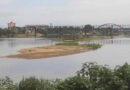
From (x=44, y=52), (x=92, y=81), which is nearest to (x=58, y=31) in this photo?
(x=44, y=52)

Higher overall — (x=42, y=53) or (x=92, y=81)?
(x=92, y=81)

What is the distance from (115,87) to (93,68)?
92cm

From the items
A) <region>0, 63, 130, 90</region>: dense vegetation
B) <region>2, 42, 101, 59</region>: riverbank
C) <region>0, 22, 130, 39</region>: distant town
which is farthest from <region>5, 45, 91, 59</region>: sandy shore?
<region>0, 22, 130, 39</region>: distant town

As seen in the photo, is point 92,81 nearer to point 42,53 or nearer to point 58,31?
point 42,53

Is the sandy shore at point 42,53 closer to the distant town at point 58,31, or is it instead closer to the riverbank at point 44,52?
the riverbank at point 44,52

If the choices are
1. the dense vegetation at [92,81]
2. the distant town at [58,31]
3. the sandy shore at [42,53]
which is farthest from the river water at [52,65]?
the distant town at [58,31]

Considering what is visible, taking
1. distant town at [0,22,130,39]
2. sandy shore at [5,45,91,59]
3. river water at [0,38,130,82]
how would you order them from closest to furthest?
river water at [0,38,130,82]
sandy shore at [5,45,91,59]
distant town at [0,22,130,39]

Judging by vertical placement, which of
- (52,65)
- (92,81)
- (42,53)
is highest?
(92,81)

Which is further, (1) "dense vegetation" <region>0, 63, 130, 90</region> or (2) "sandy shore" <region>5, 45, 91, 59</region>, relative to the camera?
(2) "sandy shore" <region>5, 45, 91, 59</region>

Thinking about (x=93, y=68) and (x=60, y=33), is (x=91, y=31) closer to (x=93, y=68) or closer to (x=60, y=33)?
(x=60, y=33)

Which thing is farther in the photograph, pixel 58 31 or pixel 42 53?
pixel 58 31

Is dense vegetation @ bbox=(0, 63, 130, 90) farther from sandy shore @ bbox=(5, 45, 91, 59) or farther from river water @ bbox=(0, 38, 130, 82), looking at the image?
sandy shore @ bbox=(5, 45, 91, 59)

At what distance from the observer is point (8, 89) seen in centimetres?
701

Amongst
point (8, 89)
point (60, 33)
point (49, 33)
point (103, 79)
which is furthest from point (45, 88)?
point (49, 33)
